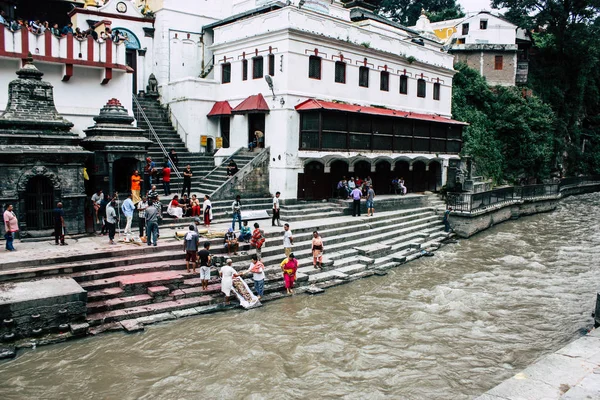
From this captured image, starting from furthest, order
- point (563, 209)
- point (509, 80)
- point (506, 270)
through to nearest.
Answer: point (509, 80) → point (563, 209) → point (506, 270)

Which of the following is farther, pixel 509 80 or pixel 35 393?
pixel 509 80

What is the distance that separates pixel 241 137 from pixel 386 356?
1718 cm

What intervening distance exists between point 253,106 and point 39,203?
1129 centimetres

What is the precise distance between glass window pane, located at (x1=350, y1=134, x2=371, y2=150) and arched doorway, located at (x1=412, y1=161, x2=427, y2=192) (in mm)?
6534

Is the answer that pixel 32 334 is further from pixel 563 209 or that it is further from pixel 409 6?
pixel 409 6

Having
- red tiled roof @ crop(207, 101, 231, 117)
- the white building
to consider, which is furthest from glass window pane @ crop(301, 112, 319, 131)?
red tiled roof @ crop(207, 101, 231, 117)

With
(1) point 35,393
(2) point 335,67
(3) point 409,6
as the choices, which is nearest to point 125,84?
(2) point 335,67

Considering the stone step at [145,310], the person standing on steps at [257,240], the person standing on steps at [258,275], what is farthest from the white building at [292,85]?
the stone step at [145,310]

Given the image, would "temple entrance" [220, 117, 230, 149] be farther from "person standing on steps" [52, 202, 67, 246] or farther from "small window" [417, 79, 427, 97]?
"small window" [417, 79, 427, 97]

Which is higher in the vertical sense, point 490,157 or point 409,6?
point 409,6

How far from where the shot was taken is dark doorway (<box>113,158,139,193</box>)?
20.5 metres

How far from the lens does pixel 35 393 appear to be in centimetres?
992

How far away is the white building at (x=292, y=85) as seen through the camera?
24141 millimetres

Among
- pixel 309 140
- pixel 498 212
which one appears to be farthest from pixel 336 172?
pixel 498 212
